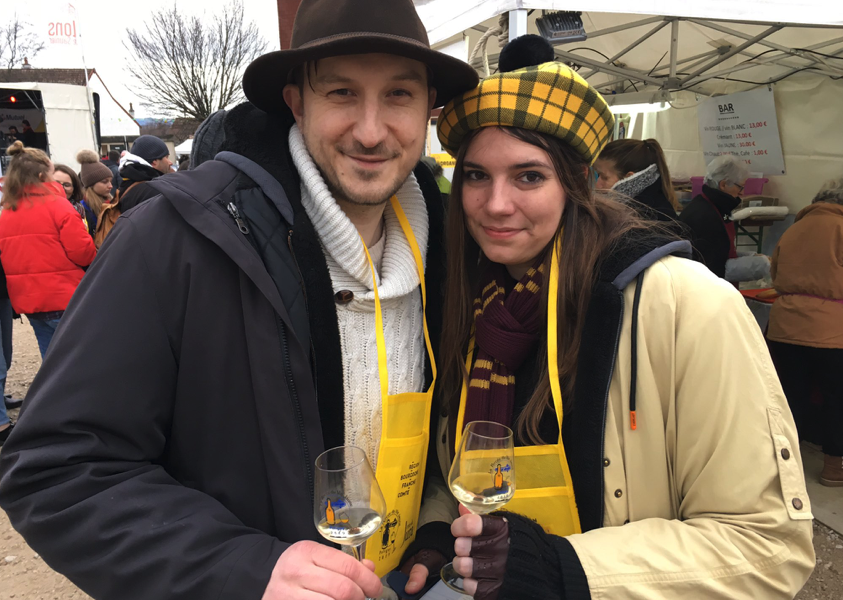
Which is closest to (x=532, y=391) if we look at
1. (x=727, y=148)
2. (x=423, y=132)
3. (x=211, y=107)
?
(x=423, y=132)

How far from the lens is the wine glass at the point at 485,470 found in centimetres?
134

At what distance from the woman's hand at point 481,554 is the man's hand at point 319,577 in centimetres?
24

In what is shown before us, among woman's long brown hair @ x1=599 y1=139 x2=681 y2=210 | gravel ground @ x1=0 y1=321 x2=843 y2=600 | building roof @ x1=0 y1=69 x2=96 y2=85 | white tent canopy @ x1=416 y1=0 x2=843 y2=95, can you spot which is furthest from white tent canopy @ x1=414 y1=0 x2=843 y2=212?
building roof @ x1=0 y1=69 x2=96 y2=85

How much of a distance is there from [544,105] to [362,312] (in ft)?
2.82

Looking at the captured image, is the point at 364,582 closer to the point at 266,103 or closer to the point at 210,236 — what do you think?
the point at 210,236

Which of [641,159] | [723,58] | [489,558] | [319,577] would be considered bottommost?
[489,558]

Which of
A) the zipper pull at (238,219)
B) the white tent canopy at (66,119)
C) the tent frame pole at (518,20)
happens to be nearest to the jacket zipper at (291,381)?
the zipper pull at (238,219)

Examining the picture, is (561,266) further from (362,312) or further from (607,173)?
(607,173)

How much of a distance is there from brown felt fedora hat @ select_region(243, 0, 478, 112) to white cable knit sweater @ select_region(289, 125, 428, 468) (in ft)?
0.68

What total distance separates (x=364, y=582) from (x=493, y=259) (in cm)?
108

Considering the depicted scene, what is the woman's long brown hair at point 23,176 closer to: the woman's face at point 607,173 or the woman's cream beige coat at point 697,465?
the woman's face at point 607,173

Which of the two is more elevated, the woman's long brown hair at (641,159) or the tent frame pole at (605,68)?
the tent frame pole at (605,68)

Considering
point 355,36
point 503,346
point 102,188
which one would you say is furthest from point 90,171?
Answer: point 503,346

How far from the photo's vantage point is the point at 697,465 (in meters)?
1.40
